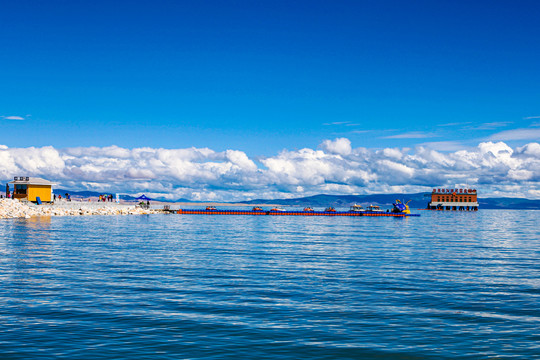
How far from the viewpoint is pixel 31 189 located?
110562 millimetres

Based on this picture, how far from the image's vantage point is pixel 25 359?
13.0m

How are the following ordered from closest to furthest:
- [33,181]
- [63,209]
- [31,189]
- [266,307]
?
[266,307] < [31,189] < [33,181] < [63,209]

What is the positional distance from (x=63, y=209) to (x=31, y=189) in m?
8.49

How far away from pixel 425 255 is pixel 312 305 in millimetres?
22325

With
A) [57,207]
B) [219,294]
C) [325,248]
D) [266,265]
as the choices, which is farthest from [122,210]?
[219,294]

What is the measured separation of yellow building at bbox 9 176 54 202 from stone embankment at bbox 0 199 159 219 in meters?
3.52

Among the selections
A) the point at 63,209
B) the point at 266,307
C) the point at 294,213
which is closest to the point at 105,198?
the point at 63,209

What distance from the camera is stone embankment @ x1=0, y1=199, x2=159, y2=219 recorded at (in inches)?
3690

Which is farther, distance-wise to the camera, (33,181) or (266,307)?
(33,181)

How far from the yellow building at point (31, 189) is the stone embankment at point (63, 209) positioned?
3.52 meters

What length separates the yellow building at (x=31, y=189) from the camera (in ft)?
359

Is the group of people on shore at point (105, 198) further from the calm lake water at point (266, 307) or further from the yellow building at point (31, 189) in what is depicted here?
the calm lake water at point (266, 307)

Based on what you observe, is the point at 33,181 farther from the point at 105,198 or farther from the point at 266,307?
the point at 266,307

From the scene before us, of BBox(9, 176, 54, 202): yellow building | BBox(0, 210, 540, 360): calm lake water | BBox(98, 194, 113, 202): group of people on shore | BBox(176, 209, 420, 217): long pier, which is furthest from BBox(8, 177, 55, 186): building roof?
BBox(0, 210, 540, 360): calm lake water
